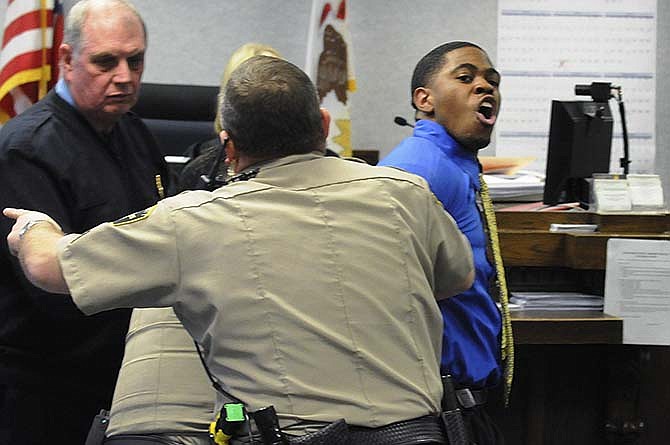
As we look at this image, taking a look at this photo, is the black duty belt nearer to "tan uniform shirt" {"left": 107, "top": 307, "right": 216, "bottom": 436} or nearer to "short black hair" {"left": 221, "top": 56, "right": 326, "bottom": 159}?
"tan uniform shirt" {"left": 107, "top": 307, "right": 216, "bottom": 436}

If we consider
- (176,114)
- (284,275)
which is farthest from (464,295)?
(176,114)

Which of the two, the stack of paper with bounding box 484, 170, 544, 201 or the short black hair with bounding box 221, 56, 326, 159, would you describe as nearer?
the short black hair with bounding box 221, 56, 326, 159

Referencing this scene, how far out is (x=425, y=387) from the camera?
1648 millimetres

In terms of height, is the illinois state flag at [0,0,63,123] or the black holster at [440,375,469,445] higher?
the illinois state flag at [0,0,63,123]

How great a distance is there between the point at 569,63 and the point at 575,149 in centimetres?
237

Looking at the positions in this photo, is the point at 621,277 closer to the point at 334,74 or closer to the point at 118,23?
the point at 118,23

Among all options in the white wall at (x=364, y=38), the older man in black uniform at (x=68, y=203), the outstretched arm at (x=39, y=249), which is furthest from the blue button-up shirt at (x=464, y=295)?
the white wall at (x=364, y=38)

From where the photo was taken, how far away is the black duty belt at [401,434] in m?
1.57

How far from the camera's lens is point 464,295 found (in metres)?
2.20

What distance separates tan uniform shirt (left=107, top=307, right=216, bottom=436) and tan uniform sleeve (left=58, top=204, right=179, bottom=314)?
156 mm

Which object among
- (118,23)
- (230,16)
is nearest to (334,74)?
(230,16)

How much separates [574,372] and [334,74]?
2425 mm

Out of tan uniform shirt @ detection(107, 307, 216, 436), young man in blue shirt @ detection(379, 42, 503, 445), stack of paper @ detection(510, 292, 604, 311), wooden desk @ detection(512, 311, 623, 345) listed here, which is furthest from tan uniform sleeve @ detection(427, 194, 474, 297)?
stack of paper @ detection(510, 292, 604, 311)

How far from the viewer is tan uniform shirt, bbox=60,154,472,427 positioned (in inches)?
61.2
